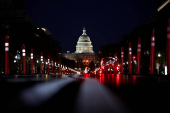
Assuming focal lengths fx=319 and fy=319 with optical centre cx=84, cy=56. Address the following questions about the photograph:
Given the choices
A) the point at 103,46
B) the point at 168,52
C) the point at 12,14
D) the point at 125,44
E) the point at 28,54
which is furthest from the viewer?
the point at 103,46

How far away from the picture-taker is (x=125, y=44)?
6581 centimetres

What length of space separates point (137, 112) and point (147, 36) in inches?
1782

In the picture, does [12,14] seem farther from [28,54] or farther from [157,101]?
[157,101]

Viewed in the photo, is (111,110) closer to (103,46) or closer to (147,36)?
(147,36)

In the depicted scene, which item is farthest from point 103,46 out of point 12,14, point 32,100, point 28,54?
point 32,100

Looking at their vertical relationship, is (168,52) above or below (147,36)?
below

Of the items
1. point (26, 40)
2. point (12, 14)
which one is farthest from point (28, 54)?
point (12, 14)

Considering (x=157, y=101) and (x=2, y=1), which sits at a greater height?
(x=2, y=1)

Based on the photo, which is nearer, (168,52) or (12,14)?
(168,52)

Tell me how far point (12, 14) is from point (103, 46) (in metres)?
36.2

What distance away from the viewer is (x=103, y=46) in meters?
124

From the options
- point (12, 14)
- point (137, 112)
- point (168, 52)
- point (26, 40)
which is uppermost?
point (12, 14)

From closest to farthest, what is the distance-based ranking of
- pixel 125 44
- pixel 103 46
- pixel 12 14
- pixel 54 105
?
pixel 54 105
pixel 125 44
pixel 12 14
pixel 103 46

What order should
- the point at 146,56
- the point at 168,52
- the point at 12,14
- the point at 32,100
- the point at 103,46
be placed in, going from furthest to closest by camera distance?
the point at 103,46 < the point at 12,14 < the point at 146,56 < the point at 168,52 < the point at 32,100
